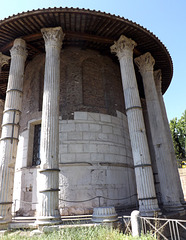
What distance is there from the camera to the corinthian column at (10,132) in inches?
303

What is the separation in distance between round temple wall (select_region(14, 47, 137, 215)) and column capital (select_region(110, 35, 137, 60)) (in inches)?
82.8

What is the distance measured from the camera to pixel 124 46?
10445 millimetres

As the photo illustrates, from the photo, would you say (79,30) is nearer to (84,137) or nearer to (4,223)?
(84,137)

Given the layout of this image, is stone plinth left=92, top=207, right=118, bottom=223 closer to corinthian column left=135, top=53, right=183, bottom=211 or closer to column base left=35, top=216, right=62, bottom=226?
column base left=35, top=216, right=62, bottom=226

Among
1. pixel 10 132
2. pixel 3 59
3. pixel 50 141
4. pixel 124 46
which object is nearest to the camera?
pixel 50 141

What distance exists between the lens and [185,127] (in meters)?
32.6

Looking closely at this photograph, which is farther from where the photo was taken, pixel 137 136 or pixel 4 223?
pixel 137 136

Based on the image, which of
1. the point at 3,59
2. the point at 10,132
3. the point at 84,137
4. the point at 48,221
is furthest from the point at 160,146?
the point at 3,59

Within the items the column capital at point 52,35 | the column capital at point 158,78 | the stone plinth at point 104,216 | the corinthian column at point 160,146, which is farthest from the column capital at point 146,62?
the stone plinth at point 104,216

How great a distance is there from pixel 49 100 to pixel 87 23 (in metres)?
4.58

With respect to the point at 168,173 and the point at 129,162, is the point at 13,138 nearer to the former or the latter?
Answer: the point at 129,162

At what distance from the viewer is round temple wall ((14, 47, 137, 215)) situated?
928cm

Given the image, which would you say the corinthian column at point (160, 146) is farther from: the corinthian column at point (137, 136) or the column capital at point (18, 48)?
the column capital at point (18, 48)

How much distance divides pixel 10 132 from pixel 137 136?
17.3ft
